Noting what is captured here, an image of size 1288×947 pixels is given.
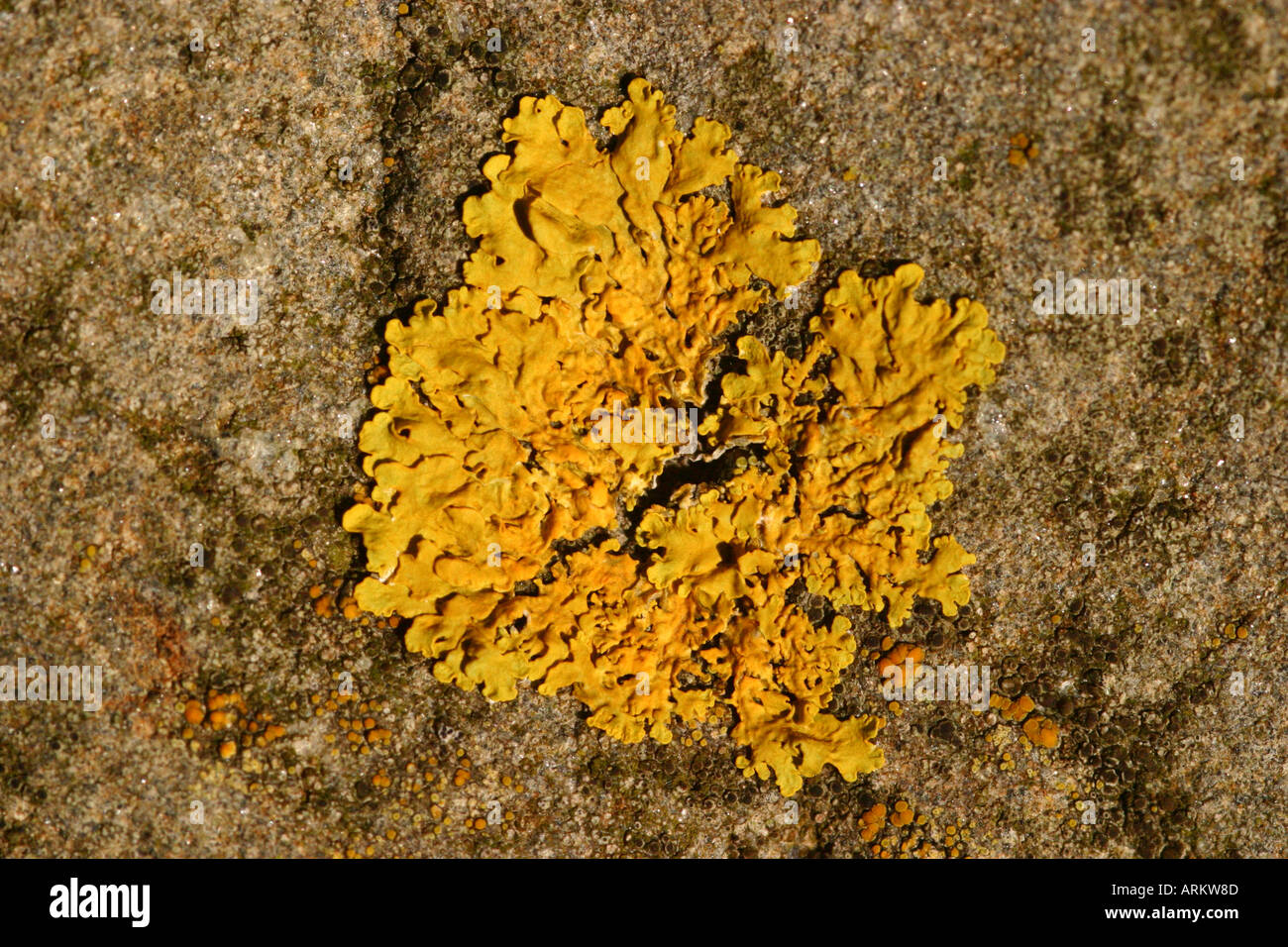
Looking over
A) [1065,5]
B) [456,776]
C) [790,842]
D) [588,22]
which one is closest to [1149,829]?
[790,842]

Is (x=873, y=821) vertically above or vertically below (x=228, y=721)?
below

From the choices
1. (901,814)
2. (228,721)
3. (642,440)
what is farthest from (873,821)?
(228,721)

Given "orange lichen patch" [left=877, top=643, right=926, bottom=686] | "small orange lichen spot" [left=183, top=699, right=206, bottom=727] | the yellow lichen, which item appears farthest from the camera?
"orange lichen patch" [left=877, top=643, right=926, bottom=686]

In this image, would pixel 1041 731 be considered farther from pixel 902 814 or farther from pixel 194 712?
pixel 194 712

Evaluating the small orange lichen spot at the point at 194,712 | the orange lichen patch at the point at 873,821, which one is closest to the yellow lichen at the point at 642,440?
the orange lichen patch at the point at 873,821

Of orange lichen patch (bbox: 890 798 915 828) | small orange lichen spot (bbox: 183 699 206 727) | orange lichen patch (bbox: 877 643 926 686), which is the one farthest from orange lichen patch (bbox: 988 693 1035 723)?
small orange lichen spot (bbox: 183 699 206 727)

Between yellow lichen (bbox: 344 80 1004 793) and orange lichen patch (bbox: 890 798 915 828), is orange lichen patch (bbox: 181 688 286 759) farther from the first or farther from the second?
orange lichen patch (bbox: 890 798 915 828)
